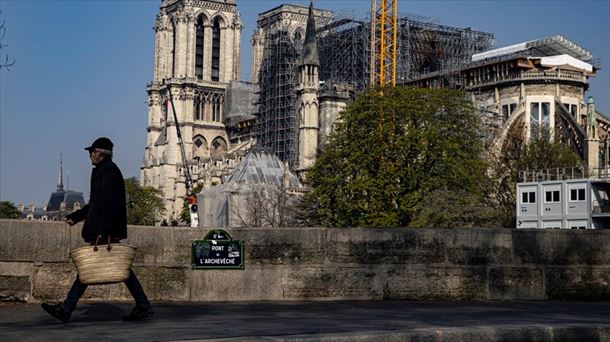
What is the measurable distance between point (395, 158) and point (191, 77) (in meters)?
99.1

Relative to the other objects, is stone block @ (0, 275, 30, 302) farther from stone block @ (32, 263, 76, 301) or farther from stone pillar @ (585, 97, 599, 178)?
stone pillar @ (585, 97, 599, 178)

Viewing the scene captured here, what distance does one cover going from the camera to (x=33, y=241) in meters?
15.2

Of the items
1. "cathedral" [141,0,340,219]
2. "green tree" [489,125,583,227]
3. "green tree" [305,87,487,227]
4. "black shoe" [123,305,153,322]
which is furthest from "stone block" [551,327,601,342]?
"cathedral" [141,0,340,219]

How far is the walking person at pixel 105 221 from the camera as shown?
11922mm

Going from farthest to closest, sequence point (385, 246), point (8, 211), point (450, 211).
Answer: point (8, 211) < point (450, 211) < point (385, 246)

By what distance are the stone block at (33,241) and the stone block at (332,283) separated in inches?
136

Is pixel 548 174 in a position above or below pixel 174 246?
above

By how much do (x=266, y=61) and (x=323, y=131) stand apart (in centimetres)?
3073

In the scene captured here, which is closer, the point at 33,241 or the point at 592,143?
the point at 33,241

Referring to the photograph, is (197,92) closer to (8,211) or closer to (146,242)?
(8,211)

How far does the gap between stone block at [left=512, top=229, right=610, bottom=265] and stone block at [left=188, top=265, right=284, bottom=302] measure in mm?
4189

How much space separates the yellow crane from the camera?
128 m

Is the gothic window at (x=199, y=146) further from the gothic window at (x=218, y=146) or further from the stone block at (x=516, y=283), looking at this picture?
the stone block at (x=516, y=283)

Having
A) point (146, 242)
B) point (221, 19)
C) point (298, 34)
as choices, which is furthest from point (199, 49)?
point (146, 242)
